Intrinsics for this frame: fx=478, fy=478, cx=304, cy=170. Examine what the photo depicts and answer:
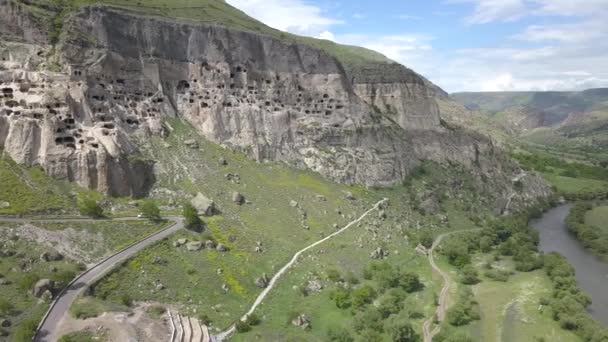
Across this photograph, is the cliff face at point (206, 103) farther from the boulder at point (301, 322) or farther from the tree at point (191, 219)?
the boulder at point (301, 322)

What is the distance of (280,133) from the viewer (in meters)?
87.4

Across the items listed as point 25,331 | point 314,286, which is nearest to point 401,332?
point 314,286

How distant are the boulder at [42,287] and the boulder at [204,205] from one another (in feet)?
75.9

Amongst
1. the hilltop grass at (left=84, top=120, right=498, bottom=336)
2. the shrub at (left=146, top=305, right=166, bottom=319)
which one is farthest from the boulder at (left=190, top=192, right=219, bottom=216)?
the shrub at (left=146, top=305, right=166, bottom=319)

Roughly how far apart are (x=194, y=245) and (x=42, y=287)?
58.1 feet

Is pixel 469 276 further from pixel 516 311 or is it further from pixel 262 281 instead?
pixel 262 281

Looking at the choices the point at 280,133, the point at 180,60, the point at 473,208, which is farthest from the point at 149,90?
the point at 473,208

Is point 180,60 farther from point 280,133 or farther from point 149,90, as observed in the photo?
point 280,133

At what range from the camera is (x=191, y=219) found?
59812 mm

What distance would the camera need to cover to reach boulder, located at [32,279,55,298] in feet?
139

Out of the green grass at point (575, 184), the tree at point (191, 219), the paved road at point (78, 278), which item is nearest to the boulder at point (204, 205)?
the tree at point (191, 219)

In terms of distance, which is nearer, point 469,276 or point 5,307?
point 5,307

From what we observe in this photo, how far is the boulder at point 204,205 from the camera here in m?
64.3

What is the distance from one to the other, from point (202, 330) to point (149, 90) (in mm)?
46358
